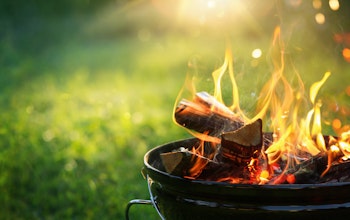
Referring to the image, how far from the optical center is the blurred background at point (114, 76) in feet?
13.0

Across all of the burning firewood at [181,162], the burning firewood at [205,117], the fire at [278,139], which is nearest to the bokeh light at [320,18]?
the fire at [278,139]

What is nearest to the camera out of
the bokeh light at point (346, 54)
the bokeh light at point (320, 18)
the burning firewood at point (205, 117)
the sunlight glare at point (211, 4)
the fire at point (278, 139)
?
the fire at point (278, 139)

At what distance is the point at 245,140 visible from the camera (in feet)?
6.50

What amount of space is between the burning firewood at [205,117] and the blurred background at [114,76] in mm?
433

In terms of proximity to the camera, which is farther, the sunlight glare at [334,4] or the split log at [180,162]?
the sunlight glare at [334,4]

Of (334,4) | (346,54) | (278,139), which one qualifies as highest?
(334,4)

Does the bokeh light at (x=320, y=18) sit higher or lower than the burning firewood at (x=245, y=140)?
lower

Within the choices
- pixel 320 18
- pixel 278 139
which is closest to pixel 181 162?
pixel 278 139

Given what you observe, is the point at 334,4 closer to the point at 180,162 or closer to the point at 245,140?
the point at 245,140

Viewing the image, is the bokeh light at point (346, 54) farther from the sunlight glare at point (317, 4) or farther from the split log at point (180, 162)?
the split log at point (180, 162)

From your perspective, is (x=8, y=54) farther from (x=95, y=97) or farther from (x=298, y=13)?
(x=298, y=13)

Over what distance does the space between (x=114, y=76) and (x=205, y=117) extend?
17.5ft

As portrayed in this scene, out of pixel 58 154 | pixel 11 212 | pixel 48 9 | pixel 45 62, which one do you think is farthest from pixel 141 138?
pixel 48 9

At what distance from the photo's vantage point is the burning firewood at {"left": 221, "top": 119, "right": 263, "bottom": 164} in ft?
6.50
